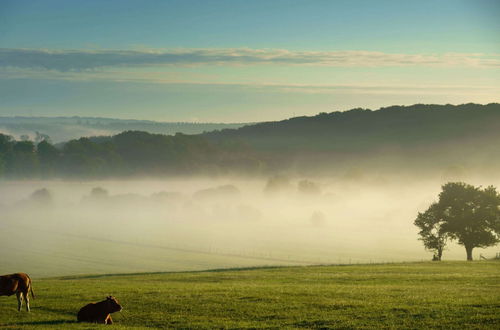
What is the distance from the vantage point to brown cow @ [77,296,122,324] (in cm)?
2814

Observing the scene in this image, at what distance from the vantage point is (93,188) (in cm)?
19662

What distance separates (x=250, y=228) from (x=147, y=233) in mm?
28346

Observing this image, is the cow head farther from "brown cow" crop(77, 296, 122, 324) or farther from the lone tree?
the lone tree

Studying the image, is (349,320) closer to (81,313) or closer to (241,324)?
(241,324)

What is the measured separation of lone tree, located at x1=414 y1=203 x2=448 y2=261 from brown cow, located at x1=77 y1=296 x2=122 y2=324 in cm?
6341

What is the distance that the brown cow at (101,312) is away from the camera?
28141 mm

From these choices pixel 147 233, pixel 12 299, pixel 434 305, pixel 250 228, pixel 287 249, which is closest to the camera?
pixel 434 305

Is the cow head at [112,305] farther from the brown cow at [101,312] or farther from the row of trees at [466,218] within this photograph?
the row of trees at [466,218]

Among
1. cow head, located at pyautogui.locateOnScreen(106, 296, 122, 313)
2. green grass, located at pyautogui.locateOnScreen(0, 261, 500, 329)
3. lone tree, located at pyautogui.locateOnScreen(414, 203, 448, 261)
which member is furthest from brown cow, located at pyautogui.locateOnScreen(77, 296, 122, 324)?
lone tree, located at pyautogui.locateOnScreen(414, 203, 448, 261)

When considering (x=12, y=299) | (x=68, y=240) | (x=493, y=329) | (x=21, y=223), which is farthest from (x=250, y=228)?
(x=493, y=329)

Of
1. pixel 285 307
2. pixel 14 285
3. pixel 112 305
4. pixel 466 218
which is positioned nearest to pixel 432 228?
pixel 466 218

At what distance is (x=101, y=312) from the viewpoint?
92.5ft

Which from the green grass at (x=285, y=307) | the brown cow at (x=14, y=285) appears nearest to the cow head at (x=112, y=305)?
the green grass at (x=285, y=307)

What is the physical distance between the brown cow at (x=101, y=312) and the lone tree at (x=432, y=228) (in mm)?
63410
